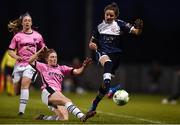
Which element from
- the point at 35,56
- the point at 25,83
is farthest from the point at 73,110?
the point at 25,83

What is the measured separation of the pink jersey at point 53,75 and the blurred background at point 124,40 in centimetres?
1797

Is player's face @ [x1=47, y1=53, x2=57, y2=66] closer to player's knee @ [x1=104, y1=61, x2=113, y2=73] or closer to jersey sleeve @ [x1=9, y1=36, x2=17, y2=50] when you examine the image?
player's knee @ [x1=104, y1=61, x2=113, y2=73]

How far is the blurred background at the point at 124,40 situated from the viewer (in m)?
38.7

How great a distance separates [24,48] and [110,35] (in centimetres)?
204

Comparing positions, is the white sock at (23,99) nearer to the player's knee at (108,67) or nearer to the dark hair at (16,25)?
the dark hair at (16,25)

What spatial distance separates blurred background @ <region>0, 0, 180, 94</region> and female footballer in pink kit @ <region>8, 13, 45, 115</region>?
670 inches

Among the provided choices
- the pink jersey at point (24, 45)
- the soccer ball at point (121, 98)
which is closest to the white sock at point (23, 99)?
the pink jersey at point (24, 45)

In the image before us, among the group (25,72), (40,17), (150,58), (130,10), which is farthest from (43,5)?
(25,72)

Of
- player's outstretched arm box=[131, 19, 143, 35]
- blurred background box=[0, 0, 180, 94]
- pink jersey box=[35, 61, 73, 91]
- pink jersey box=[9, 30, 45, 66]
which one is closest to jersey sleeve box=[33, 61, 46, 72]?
pink jersey box=[35, 61, 73, 91]

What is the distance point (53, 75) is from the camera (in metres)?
15.5

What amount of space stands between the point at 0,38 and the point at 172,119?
27360 mm

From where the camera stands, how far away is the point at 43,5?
48875 mm

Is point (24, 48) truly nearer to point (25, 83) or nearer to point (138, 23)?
point (25, 83)

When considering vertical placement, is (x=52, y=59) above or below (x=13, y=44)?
below
